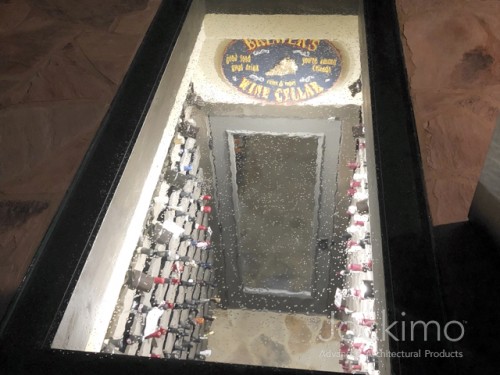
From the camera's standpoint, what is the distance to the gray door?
3719 mm

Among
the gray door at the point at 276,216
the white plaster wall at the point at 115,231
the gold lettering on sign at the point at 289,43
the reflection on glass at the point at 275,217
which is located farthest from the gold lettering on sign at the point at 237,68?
the reflection on glass at the point at 275,217

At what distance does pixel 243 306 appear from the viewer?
4.38m

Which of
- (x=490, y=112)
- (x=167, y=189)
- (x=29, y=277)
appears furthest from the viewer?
(x=167, y=189)

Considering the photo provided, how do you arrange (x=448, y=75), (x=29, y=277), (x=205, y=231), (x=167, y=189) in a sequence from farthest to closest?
(x=205, y=231), (x=167, y=189), (x=448, y=75), (x=29, y=277)

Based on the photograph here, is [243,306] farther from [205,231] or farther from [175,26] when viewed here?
[175,26]

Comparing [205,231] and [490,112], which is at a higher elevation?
[205,231]

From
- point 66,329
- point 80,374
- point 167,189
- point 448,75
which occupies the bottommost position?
point 80,374

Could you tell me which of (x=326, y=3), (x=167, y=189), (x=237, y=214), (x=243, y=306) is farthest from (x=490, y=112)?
(x=243, y=306)

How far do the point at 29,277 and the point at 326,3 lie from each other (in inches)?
58.0

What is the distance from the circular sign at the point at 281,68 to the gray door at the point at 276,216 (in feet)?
2.88

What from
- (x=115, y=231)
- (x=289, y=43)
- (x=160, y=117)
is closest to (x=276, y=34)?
(x=289, y=43)

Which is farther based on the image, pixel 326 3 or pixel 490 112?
pixel 326 3

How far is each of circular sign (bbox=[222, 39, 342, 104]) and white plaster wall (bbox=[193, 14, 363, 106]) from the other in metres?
0.09

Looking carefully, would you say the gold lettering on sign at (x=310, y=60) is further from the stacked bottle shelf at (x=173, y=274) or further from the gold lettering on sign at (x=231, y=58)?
the stacked bottle shelf at (x=173, y=274)
